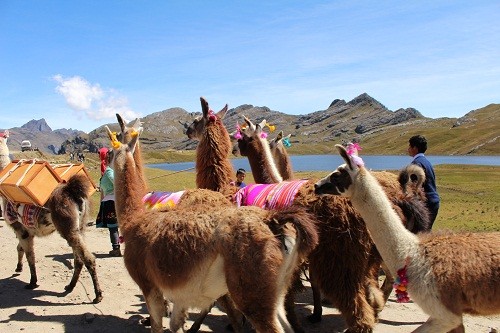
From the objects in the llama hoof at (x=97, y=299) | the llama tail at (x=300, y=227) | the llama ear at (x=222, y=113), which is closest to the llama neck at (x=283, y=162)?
the llama ear at (x=222, y=113)

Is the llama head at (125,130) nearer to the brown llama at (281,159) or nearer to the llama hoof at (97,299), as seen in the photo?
the llama hoof at (97,299)

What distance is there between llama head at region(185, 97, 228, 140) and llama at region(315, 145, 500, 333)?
2.43m

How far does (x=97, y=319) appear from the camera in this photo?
5680mm

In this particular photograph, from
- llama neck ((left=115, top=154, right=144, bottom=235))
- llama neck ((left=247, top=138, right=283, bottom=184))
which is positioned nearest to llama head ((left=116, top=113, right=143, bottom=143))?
llama neck ((left=115, top=154, right=144, bottom=235))

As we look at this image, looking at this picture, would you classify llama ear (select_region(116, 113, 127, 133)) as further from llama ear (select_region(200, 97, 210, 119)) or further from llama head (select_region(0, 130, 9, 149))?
llama head (select_region(0, 130, 9, 149))

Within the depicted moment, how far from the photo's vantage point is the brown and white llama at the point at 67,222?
648 cm

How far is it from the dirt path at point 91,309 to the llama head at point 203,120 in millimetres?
2640

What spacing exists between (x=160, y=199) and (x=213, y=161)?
0.95m

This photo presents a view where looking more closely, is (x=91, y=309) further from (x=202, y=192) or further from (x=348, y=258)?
(x=348, y=258)

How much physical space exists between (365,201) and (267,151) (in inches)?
119

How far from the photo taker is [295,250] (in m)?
3.85

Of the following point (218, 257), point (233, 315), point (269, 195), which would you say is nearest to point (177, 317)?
point (218, 257)

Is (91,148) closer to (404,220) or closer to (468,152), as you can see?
(468,152)

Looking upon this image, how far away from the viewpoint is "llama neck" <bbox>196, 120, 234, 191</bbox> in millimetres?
5984
